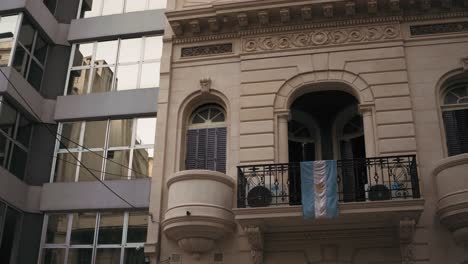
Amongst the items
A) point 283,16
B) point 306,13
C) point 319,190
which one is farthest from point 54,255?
point 306,13

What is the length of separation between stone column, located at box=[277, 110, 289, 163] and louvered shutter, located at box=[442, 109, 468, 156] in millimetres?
4350

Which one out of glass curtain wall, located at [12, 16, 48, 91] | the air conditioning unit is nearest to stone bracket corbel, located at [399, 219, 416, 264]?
the air conditioning unit

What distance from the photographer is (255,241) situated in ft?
44.3

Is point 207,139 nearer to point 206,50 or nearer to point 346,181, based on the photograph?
point 206,50

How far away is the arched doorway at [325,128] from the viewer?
55.8 ft

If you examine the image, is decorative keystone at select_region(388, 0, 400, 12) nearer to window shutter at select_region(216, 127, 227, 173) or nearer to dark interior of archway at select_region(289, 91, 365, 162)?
dark interior of archway at select_region(289, 91, 365, 162)

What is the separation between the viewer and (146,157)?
17.8 metres

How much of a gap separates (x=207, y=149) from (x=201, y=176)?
2.03 m

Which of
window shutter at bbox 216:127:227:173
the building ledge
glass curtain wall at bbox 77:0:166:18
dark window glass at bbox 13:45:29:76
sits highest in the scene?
glass curtain wall at bbox 77:0:166:18

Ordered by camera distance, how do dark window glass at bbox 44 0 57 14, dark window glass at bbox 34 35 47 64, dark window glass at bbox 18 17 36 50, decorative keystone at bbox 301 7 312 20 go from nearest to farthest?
1. decorative keystone at bbox 301 7 312 20
2. dark window glass at bbox 18 17 36 50
3. dark window glass at bbox 34 35 47 64
4. dark window glass at bbox 44 0 57 14

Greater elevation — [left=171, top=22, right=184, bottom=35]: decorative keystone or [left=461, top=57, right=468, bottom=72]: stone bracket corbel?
[left=171, top=22, right=184, bottom=35]: decorative keystone

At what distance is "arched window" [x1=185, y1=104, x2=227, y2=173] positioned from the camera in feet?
52.1

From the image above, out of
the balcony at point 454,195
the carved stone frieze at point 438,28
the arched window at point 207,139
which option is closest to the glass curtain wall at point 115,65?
the arched window at point 207,139

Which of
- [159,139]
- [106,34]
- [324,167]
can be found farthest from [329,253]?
[106,34]
